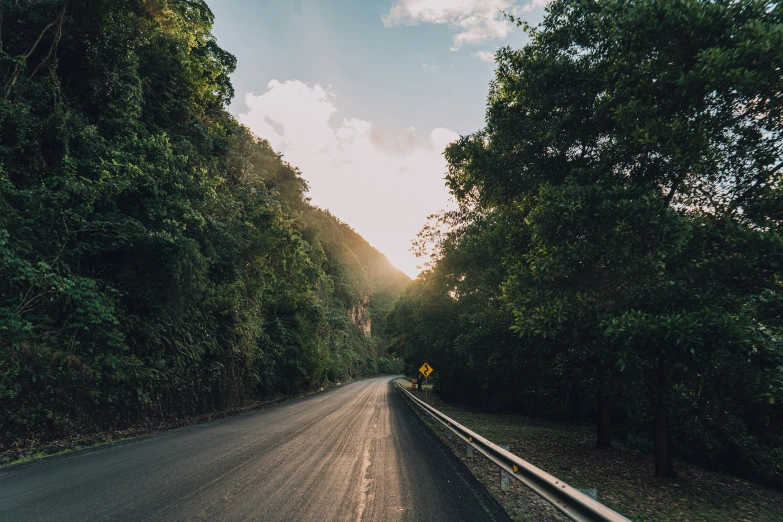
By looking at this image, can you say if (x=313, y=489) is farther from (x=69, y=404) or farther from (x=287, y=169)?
(x=287, y=169)

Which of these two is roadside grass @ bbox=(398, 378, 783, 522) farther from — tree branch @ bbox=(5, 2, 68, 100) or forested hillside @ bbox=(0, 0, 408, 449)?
tree branch @ bbox=(5, 2, 68, 100)

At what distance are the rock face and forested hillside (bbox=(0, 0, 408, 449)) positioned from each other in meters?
64.0

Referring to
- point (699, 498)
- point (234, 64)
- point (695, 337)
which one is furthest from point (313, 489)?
point (234, 64)

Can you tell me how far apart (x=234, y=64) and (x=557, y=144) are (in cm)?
1999

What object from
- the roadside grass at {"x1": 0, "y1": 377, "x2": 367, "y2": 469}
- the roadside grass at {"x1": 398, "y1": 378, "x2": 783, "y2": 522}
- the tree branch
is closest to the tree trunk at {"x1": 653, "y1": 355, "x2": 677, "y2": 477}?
the roadside grass at {"x1": 398, "y1": 378, "x2": 783, "y2": 522}

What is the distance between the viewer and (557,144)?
8.59 metres

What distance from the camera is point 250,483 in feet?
18.3

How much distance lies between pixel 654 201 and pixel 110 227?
13.1 metres

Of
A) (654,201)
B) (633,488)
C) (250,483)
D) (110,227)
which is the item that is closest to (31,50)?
(110,227)

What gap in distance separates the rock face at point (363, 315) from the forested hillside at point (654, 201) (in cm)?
7221

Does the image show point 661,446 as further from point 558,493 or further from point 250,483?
point 250,483

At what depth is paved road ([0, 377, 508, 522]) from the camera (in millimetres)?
4438

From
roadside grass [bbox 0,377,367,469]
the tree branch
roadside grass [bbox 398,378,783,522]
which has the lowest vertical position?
roadside grass [bbox 0,377,367,469]

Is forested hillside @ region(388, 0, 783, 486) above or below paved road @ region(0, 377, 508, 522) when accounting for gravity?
above
